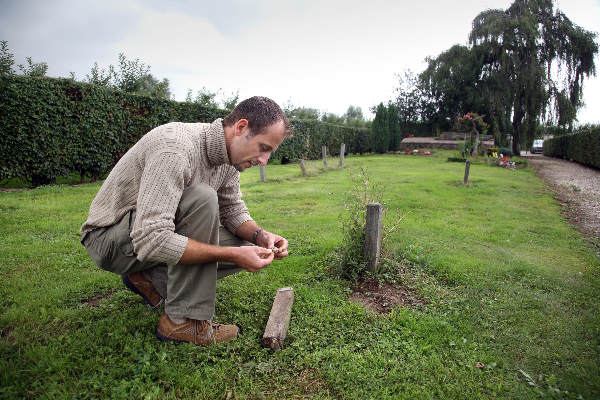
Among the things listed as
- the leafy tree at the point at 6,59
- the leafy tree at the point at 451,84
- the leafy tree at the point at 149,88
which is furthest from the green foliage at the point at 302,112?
the leafy tree at the point at 6,59

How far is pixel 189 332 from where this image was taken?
88.9 inches

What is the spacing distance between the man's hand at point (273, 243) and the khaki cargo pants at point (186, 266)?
490 mm

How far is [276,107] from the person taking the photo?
2246 mm

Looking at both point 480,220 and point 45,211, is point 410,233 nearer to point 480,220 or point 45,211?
point 480,220

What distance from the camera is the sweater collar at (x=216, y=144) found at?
221 centimetres

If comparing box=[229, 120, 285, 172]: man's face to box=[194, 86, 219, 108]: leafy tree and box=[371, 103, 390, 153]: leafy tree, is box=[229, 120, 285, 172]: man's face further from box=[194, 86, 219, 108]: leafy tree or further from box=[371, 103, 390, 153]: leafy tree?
box=[371, 103, 390, 153]: leafy tree

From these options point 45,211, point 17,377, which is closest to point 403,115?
point 45,211

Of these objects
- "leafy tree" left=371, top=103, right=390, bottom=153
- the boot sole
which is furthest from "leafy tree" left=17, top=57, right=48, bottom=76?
"leafy tree" left=371, top=103, right=390, bottom=153

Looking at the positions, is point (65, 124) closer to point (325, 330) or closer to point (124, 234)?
point (124, 234)

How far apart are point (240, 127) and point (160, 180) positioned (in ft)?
2.07

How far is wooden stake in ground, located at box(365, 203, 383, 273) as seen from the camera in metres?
3.25

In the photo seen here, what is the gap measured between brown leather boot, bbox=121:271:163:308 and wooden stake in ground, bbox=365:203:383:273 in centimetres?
196

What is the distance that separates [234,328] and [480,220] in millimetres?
5354

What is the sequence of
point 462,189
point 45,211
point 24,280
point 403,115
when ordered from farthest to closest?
1. point 403,115
2. point 462,189
3. point 45,211
4. point 24,280
